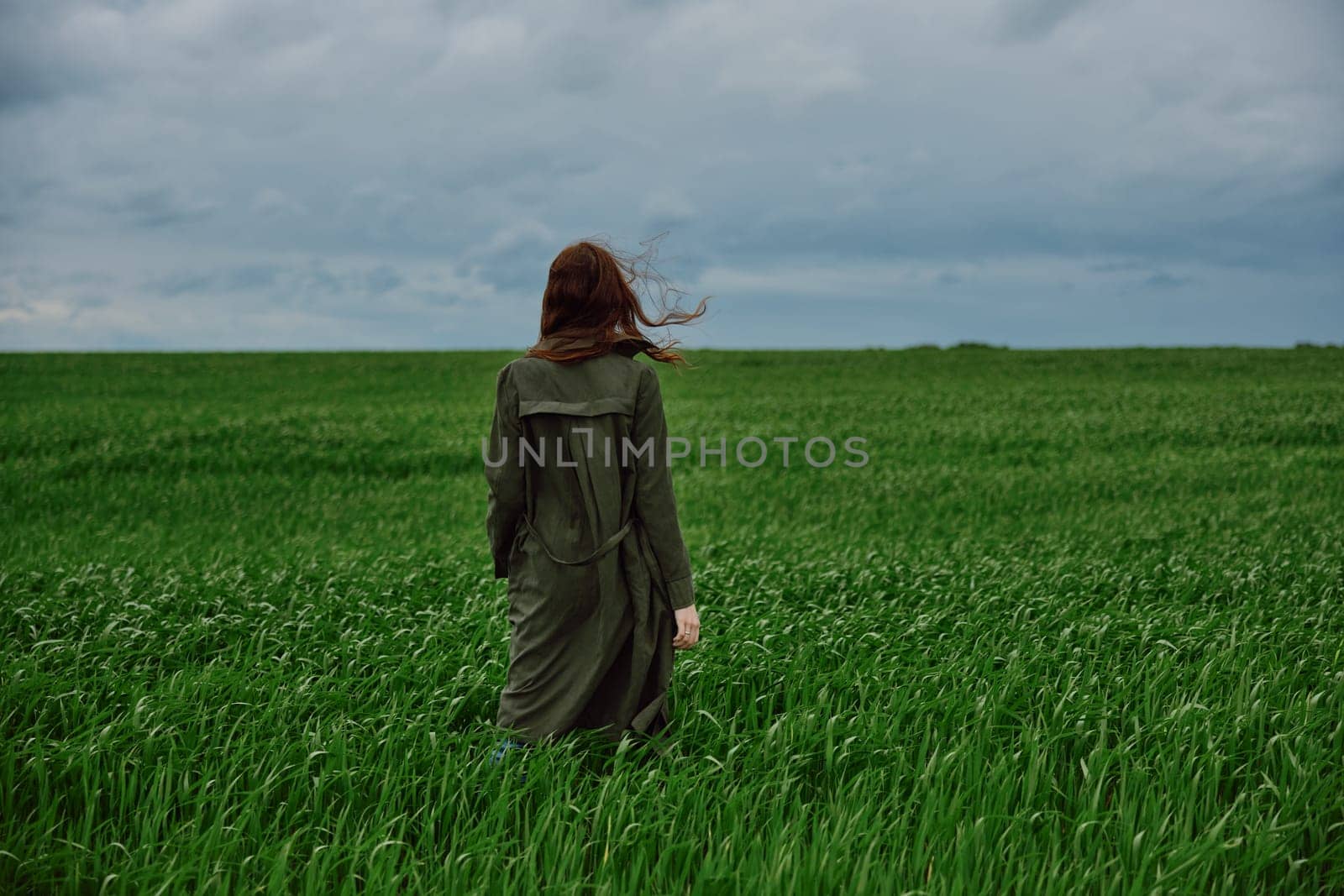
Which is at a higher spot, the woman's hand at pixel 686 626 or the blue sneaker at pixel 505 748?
the woman's hand at pixel 686 626

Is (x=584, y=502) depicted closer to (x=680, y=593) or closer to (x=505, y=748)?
(x=680, y=593)

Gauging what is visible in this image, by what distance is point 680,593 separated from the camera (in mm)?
4059

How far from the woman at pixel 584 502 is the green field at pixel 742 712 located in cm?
44

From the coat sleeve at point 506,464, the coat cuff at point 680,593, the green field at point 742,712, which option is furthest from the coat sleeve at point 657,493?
the green field at point 742,712

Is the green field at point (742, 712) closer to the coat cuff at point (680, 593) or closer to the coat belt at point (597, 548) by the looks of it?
the coat cuff at point (680, 593)

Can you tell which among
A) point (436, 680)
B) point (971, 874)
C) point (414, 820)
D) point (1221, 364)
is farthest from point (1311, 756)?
point (1221, 364)

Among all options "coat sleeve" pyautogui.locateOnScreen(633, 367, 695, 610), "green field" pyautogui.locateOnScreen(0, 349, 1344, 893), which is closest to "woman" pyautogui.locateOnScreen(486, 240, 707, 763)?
"coat sleeve" pyautogui.locateOnScreen(633, 367, 695, 610)

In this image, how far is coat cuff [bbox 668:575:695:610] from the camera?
13.3 ft

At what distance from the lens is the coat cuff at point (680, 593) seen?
405 centimetres

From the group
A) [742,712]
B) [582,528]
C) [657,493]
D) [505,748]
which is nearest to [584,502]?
[582,528]

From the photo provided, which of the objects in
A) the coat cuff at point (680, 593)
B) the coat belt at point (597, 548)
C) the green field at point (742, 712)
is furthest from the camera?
the coat cuff at point (680, 593)

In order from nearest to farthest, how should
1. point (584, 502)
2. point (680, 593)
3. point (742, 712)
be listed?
point (584, 502) < point (680, 593) < point (742, 712)

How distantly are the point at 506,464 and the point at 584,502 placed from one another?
40 cm

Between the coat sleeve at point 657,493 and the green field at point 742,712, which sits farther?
the coat sleeve at point 657,493
